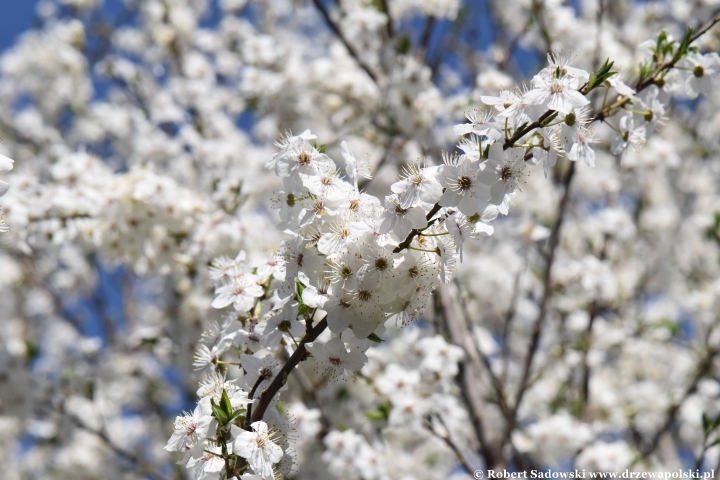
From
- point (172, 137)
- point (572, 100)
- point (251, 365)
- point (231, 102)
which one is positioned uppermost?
point (231, 102)

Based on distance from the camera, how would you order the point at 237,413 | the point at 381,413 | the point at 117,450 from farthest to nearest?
the point at 117,450
the point at 381,413
the point at 237,413

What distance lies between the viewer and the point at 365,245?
79.7 inches

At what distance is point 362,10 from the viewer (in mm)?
5219

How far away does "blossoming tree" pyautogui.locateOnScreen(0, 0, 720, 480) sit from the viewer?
6.74 feet

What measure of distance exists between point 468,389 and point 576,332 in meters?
2.01

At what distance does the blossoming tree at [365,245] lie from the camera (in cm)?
205

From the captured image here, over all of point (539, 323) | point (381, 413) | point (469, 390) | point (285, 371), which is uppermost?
point (539, 323)

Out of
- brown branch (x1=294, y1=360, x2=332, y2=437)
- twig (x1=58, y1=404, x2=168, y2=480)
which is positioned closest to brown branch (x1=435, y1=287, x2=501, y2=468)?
brown branch (x1=294, y1=360, x2=332, y2=437)

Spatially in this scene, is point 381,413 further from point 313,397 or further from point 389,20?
point 389,20

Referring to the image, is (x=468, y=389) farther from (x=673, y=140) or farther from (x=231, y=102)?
(x=673, y=140)

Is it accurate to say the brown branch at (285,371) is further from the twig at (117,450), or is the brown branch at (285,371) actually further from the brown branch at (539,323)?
the twig at (117,450)

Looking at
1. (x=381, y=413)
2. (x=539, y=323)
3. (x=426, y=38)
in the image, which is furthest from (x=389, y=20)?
(x=381, y=413)

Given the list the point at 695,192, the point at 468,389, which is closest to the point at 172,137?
the point at 468,389

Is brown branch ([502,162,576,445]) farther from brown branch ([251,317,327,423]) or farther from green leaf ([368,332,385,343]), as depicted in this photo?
brown branch ([251,317,327,423])
